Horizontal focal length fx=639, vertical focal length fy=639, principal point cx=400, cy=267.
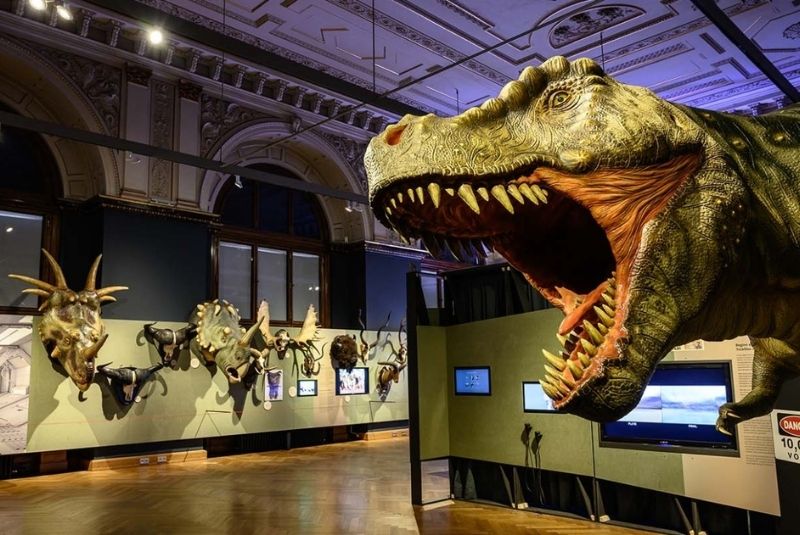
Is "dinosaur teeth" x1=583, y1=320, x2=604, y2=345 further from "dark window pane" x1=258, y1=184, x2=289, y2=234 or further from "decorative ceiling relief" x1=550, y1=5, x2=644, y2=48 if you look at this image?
"dark window pane" x1=258, y1=184, x2=289, y2=234

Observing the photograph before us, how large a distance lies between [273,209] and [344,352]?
3234 millimetres

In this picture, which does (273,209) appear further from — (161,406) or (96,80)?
(161,406)

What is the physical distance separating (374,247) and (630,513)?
8.45m

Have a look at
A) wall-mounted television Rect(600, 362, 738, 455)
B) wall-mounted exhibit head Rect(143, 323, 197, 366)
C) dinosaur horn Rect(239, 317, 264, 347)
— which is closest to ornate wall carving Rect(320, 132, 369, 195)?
dinosaur horn Rect(239, 317, 264, 347)

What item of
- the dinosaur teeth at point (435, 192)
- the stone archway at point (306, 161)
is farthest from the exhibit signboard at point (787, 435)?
the stone archway at point (306, 161)

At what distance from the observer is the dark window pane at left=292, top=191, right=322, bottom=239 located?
13.1m

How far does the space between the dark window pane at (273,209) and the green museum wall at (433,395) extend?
6.37m

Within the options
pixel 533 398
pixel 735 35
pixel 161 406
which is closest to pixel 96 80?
pixel 161 406

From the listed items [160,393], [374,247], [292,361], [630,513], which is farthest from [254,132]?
[630,513]

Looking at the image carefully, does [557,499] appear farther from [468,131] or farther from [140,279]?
[140,279]

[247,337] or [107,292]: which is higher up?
[107,292]

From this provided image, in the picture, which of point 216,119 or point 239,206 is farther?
point 239,206

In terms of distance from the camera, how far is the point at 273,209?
12680mm

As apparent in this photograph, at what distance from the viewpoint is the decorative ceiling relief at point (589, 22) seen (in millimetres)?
9508
